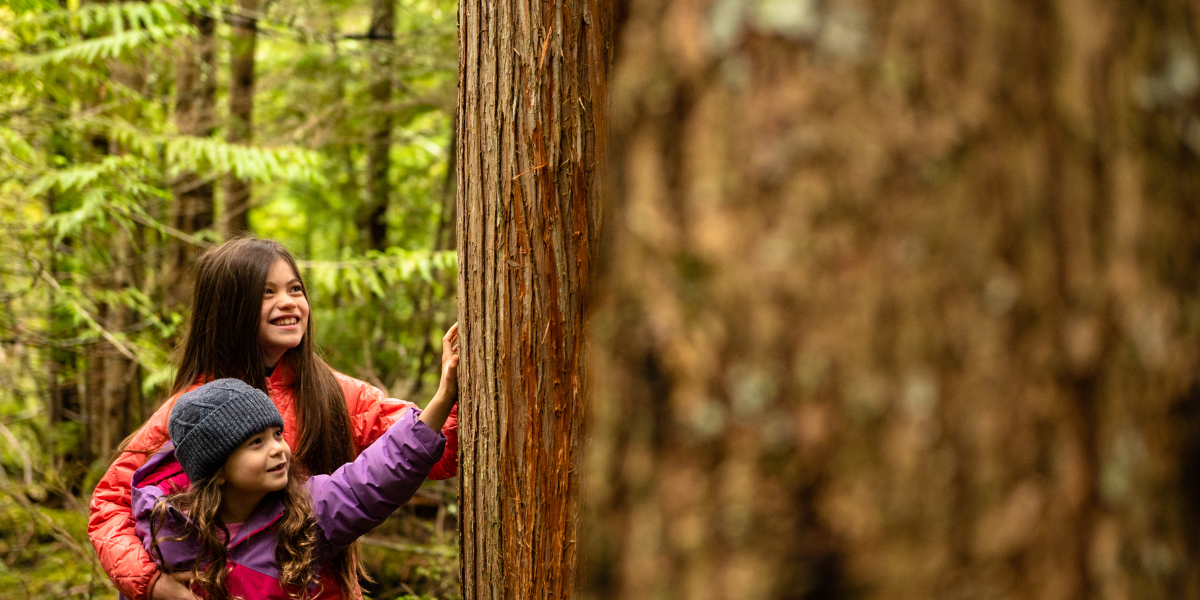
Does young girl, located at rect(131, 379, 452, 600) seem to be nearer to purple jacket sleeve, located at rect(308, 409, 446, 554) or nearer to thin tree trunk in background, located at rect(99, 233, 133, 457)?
purple jacket sleeve, located at rect(308, 409, 446, 554)

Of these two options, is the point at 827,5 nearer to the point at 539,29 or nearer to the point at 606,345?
the point at 606,345

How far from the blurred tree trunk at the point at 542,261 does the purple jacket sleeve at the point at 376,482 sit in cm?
45

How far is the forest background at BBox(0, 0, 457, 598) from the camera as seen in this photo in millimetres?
6328

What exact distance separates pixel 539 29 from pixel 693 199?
160 centimetres

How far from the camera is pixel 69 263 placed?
7.40 m

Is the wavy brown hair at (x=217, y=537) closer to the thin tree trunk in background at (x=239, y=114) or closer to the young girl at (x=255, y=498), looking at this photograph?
the young girl at (x=255, y=498)

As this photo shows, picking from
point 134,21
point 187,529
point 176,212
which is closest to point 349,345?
point 176,212

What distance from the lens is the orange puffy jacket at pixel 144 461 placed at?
2.87 m

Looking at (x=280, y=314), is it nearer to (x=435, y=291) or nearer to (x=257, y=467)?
(x=257, y=467)

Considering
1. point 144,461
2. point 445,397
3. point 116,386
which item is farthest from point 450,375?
point 116,386

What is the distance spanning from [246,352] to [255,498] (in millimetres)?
680

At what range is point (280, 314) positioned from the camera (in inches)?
135

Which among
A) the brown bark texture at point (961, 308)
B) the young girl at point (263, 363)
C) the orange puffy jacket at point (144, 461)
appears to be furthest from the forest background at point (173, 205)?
the brown bark texture at point (961, 308)

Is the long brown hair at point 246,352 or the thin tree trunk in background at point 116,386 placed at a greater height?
the long brown hair at point 246,352
